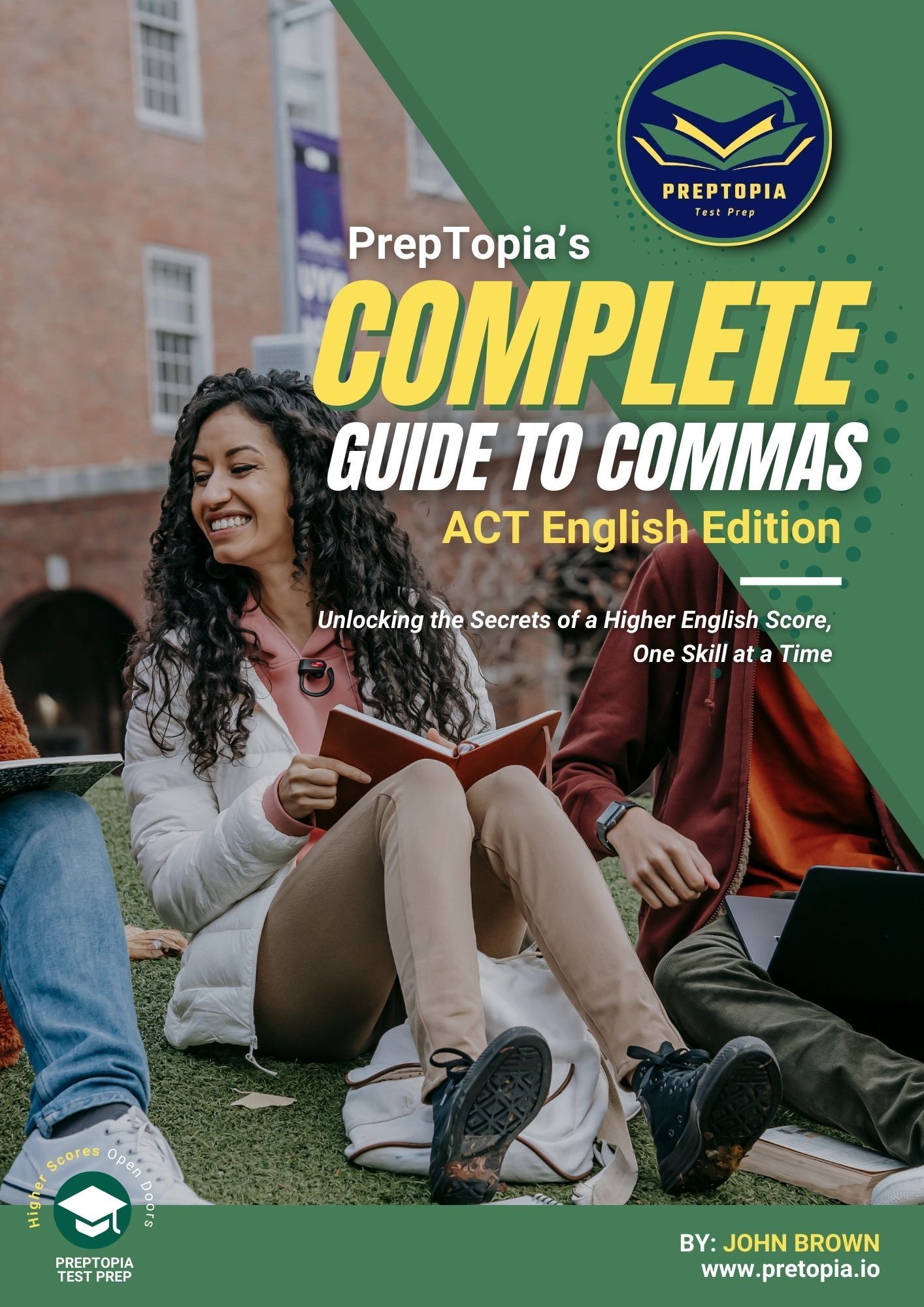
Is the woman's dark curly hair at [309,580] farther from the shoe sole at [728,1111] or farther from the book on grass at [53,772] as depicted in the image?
the shoe sole at [728,1111]

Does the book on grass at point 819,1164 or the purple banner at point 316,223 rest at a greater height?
the purple banner at point 316,223

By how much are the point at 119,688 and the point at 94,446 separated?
2.61 m

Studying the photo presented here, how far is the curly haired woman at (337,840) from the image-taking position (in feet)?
6.12

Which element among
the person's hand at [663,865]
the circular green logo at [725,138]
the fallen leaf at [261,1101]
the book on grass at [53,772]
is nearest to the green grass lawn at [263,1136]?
the fallen leaf at [261,1101]

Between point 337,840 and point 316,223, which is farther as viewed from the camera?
point 316,223

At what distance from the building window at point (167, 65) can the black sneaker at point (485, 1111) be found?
45.9 feet

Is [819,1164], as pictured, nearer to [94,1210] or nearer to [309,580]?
[94,1210]

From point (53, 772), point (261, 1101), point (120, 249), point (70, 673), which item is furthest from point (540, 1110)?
point (120, 249)

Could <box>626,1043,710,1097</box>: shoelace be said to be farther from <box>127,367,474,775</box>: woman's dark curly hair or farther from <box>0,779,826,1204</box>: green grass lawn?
<box>127,367,474,775</box>: woman's dark curly hair

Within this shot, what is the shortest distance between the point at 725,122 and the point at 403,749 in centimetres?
121

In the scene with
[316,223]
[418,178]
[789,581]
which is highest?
[418,178]

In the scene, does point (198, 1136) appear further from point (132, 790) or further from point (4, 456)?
point (4, 456)

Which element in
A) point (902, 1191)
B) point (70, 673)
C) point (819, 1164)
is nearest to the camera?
point (902, 1191)

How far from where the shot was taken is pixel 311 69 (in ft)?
48.5
